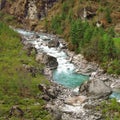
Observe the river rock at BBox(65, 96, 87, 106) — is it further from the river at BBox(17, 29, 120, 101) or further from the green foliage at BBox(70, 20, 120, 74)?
the green foliage at BBox(70, 20, 120, 74)

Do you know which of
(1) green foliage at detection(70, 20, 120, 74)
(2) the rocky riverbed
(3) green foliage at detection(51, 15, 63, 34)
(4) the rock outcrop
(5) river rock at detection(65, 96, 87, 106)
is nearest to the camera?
(2) the rocky riverbed

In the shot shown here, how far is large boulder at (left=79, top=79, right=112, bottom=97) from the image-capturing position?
194 ft

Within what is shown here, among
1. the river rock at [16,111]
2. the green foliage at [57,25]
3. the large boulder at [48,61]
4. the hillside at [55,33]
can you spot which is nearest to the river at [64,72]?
the large boulder at [48,61]

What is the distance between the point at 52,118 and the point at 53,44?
59503mm

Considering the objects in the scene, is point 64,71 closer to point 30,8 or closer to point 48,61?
point 48,61

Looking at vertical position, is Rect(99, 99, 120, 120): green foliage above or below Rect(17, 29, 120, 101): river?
above

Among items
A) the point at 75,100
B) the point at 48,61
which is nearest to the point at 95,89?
the point at 75,100

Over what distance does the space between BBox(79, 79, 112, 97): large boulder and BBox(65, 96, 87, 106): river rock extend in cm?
200

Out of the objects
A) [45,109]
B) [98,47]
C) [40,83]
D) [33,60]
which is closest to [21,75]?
[40,83]

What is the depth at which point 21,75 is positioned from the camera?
202 ft

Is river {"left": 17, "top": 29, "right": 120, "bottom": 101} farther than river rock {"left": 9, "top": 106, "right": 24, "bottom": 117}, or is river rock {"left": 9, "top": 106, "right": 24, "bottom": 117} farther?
river {"left": 17, "top": 29, "right": 120, "bottom": 101}

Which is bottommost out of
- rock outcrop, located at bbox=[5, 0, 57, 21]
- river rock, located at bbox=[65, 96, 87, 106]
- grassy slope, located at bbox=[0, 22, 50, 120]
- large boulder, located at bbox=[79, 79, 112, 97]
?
rock outcrop, located at bbox=[5, 0, 57, 21]

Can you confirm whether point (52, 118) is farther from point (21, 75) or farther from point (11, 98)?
point (21, 75)

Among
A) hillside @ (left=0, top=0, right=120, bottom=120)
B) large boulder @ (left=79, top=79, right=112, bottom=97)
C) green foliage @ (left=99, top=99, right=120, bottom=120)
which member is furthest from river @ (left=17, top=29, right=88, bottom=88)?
green foliage @ (left=99, top=99, right=120, bottom=120)
